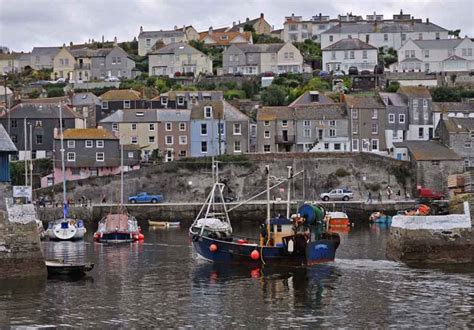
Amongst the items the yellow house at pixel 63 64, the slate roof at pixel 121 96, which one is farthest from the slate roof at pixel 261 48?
the slate roof at pixel 121 96

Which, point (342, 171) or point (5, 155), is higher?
point (5, 155)

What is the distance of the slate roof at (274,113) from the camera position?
8238cm

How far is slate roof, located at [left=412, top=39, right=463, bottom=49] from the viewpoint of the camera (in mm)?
110062

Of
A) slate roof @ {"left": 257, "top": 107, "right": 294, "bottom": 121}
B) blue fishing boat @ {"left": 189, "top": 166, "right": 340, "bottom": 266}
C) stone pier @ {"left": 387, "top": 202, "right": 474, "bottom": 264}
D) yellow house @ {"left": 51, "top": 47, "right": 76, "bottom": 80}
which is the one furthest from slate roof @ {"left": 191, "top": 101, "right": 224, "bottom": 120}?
stone pier @ {"left": 387, "top": 202, "right": 474, "bottom": 264}

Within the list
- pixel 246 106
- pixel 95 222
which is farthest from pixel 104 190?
pixel 246 106

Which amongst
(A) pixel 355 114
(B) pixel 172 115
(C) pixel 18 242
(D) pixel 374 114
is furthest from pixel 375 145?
(C) pixel 18 242

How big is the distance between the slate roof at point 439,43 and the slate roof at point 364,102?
1085 inches

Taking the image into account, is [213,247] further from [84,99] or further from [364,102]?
[84,99]

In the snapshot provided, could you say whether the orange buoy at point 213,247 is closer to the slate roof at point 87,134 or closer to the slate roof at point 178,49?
the slate roof at point 87,134

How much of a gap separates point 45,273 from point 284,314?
415 inches

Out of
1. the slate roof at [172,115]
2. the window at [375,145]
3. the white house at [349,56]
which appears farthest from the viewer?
the white house at [349,56]

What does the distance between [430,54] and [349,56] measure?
29.0 ft

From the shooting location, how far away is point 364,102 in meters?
83.6

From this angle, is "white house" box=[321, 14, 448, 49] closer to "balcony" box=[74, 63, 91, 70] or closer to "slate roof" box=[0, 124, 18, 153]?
"balcony" box=[74, 63, 91, 70]
